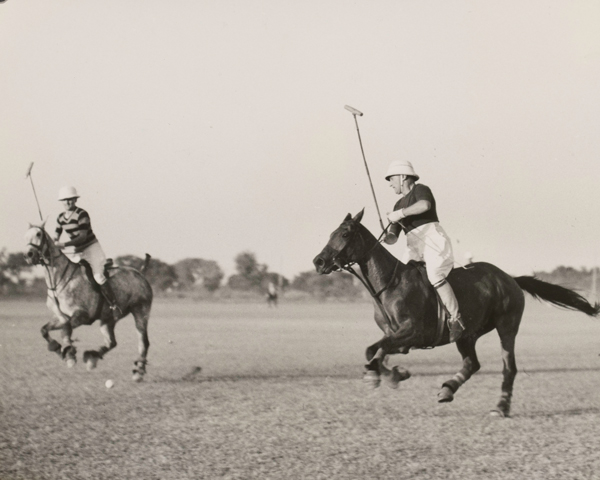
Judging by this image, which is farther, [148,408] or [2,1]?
[148,408]

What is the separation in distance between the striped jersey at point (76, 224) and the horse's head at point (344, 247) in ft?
7.16

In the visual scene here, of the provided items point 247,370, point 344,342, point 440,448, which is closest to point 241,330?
point 344,342

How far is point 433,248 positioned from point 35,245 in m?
3.12

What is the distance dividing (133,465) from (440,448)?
3958 millimetres

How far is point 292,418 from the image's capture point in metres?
13.2

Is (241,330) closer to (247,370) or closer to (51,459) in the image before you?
(247,370)

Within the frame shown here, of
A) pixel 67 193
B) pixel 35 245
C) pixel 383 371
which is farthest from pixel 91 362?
pixel 383 371

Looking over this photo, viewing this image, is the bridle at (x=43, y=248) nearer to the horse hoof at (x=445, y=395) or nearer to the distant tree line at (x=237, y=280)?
the distant tree line at (x=237, y=280)

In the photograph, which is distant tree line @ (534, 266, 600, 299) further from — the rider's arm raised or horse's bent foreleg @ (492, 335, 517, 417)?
the rider's arm raised

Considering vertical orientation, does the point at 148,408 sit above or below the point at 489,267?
below

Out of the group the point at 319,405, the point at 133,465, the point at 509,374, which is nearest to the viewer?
the point at 509,374

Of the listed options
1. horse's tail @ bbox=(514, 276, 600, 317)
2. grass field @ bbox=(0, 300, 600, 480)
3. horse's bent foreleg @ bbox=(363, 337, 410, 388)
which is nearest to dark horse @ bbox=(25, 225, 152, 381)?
grass field @ bbox=(0, 300, 600, 480)

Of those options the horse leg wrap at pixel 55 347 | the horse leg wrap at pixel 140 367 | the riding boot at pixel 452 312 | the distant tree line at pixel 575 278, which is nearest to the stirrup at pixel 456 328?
the riding boot at pixel 452 312

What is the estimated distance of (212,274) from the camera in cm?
626
